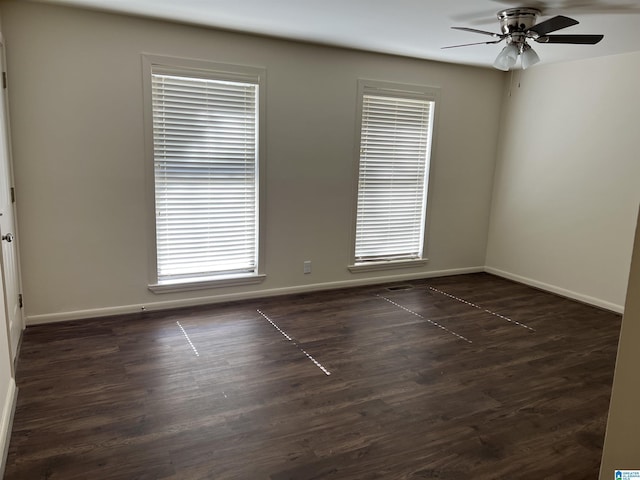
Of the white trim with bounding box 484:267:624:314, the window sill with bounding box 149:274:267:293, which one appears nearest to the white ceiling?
the window sill with bounding box 149:274:267:293

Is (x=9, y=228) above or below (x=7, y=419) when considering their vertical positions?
above

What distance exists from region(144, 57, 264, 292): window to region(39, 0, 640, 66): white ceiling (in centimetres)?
47

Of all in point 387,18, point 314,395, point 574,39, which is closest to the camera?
point 314,395

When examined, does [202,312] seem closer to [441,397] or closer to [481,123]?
[441,397]

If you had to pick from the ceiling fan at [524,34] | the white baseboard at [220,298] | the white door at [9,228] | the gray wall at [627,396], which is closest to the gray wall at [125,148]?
the white baseboard at [220,298]

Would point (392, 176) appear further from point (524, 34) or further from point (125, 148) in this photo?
point (125, 148)

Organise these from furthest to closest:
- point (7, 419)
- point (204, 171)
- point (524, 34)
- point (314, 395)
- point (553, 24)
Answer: point (204, 171), point (524, 34), point (553, 24), point (314, 395), point (7, 419)

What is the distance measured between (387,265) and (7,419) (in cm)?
→ 397

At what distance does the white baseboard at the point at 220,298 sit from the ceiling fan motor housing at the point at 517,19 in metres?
2.92

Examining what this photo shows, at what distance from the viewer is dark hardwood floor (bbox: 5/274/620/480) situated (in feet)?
7.22

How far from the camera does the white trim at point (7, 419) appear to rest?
209 cm

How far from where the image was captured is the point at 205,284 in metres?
4.37

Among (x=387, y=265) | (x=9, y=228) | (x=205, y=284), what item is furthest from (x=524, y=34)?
(x=9, y=228)

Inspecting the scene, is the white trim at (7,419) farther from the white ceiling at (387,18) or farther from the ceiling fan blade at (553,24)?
the ceiling fan blade at (553,24)
